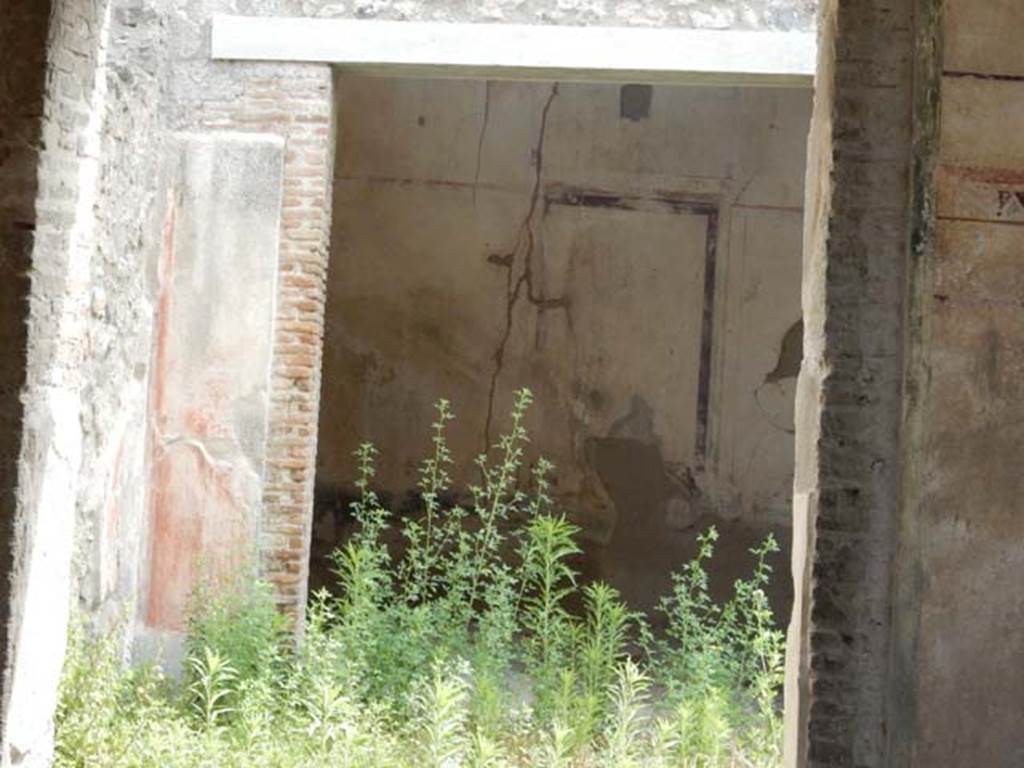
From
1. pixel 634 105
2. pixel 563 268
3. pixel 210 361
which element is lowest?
pixel 210 361

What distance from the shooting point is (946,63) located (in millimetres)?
3299

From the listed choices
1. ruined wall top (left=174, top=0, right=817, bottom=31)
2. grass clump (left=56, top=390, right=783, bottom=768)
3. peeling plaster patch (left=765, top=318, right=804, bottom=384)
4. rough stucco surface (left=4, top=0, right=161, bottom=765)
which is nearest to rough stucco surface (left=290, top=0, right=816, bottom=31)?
ruined wall top (left=174, top=0, right=817, bottom=31)

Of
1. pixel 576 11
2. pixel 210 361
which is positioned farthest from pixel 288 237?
pixel 576 11

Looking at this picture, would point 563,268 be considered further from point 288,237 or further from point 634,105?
point 288,237

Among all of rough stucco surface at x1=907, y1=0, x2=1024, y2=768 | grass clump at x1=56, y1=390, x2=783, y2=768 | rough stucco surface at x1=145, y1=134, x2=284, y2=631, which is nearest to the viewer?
rough stucco surface at x1=907, y1=0, x2=1024, y2=768

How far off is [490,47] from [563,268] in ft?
13.0

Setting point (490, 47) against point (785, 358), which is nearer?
point (490, 47)

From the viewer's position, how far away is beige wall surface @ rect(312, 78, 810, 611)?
11016mm

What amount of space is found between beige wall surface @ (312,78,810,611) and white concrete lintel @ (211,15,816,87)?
12.4 feet

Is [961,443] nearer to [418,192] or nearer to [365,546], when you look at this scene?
[365,546]

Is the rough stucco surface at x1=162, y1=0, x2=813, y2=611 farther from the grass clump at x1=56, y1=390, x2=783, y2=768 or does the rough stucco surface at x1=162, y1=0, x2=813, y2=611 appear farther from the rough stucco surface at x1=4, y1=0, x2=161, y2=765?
the rough stucco surface at x1=4, y1=0, x2=161, y2=765

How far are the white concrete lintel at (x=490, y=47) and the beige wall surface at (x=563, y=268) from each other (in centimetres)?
378

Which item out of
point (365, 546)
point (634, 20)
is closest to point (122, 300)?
point (365, 546)

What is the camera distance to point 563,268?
11117 mm
